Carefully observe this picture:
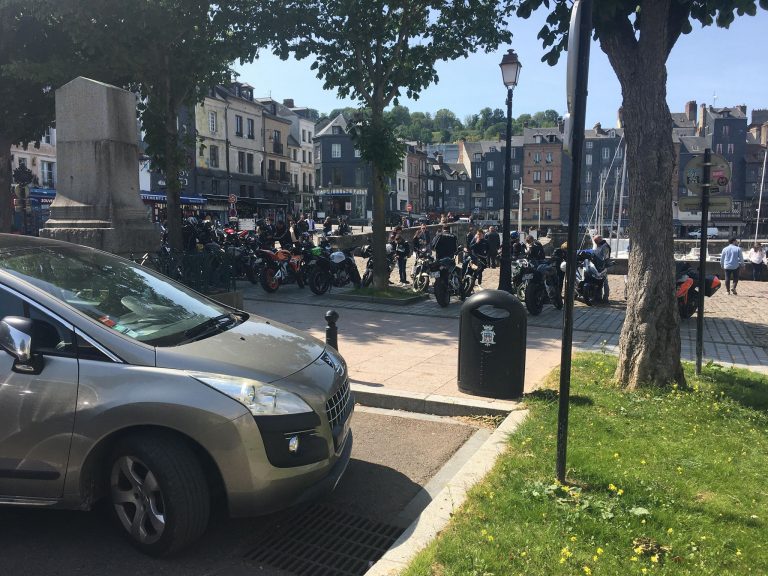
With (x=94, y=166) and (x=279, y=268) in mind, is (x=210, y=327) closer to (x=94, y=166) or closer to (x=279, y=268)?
(x=94, y=166)

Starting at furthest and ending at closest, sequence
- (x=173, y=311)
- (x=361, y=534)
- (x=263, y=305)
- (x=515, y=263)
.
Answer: (x=515, y=263) < (x=263, y=305) < (x=173, y=311) < (x=361, y=534)

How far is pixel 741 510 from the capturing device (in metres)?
3.71

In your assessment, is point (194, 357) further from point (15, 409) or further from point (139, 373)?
point (15, 409)

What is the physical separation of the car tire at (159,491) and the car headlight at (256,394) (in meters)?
0.37

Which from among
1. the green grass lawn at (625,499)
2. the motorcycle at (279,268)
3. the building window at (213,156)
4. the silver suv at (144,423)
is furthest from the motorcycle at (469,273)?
the building window at (213,156)

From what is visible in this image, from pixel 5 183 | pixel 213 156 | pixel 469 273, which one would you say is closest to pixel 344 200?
pixel 213 156

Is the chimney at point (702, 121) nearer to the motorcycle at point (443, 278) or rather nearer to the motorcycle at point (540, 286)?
the motorcycle at point (540, 286)

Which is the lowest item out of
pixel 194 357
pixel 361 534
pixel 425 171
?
pixel 361 534

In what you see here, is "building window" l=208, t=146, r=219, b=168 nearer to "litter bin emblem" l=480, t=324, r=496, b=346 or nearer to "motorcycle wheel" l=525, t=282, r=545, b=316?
"motorcycle wheel" l=525, t=282, r=545, b=316

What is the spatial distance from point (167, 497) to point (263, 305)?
9623 mm

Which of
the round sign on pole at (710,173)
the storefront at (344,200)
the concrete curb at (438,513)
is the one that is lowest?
the concrete curb at (438,513)

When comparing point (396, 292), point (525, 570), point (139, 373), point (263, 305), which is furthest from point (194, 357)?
point (396, 292)

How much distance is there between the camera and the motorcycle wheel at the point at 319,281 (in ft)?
46.3

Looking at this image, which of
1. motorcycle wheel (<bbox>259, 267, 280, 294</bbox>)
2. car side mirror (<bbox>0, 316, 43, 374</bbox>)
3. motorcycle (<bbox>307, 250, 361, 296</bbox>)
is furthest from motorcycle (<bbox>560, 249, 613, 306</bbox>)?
car side mirror (<bbox>0, 316, 43, 374</bbox>)
